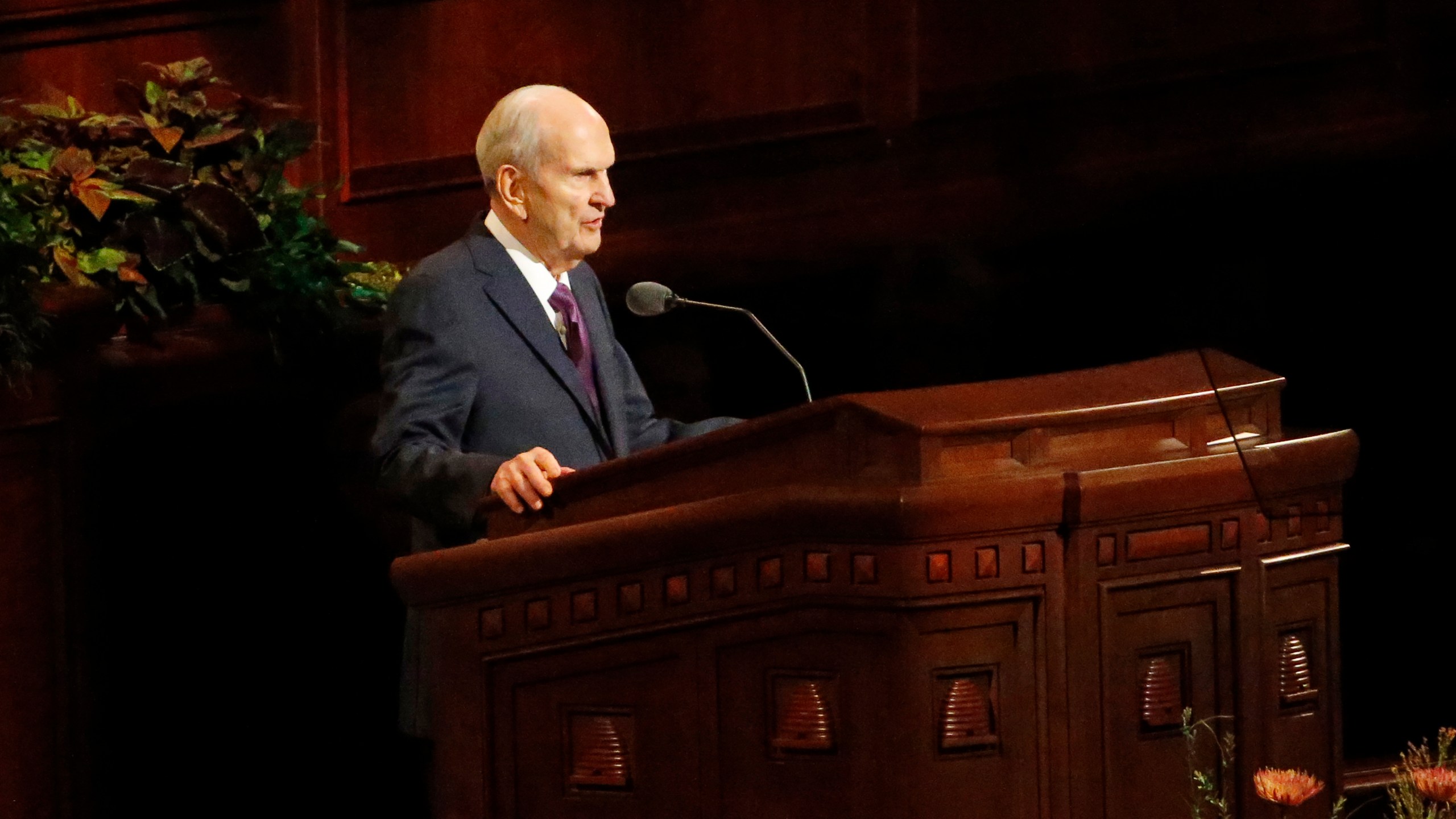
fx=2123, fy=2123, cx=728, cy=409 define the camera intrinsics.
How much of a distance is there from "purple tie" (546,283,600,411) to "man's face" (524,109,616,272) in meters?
0.06

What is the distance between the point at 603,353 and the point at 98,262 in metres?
0.81

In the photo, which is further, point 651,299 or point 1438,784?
point 651,299

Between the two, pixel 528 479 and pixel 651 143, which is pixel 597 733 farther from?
pixel 651 143

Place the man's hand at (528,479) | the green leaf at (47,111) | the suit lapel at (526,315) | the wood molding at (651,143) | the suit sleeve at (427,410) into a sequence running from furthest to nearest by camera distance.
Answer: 1. the wood molding at (651,143)
2. the green leaf at (47,111)
3. the suit lapel at (526,315)
4. the suit sleeve at (427,410)
5. the man's hand at (528,479)

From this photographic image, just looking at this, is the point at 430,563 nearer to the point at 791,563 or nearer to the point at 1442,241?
the point at 791,563

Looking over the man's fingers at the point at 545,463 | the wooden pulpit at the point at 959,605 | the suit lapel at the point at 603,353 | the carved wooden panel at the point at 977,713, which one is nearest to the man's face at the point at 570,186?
the suit lapel at the point at 603,353

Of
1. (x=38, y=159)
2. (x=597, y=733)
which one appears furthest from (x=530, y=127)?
(x=597, y=733)

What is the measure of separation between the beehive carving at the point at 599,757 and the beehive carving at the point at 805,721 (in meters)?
0.21

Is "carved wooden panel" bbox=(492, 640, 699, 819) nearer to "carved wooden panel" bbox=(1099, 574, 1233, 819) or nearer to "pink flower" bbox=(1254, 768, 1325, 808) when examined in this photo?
"carved wooden panel" bbox=(1099, 574, 1233, 819)

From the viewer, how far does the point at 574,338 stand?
303 cm

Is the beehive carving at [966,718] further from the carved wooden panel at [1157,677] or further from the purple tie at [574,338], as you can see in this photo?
the purple tie at [574,338]

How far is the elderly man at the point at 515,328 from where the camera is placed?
2820 millimetres

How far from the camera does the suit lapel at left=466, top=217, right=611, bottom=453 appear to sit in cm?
291

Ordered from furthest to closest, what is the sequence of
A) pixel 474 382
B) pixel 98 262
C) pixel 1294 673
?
pixel 98 262
pixel 474 382
pixel 1294 673
